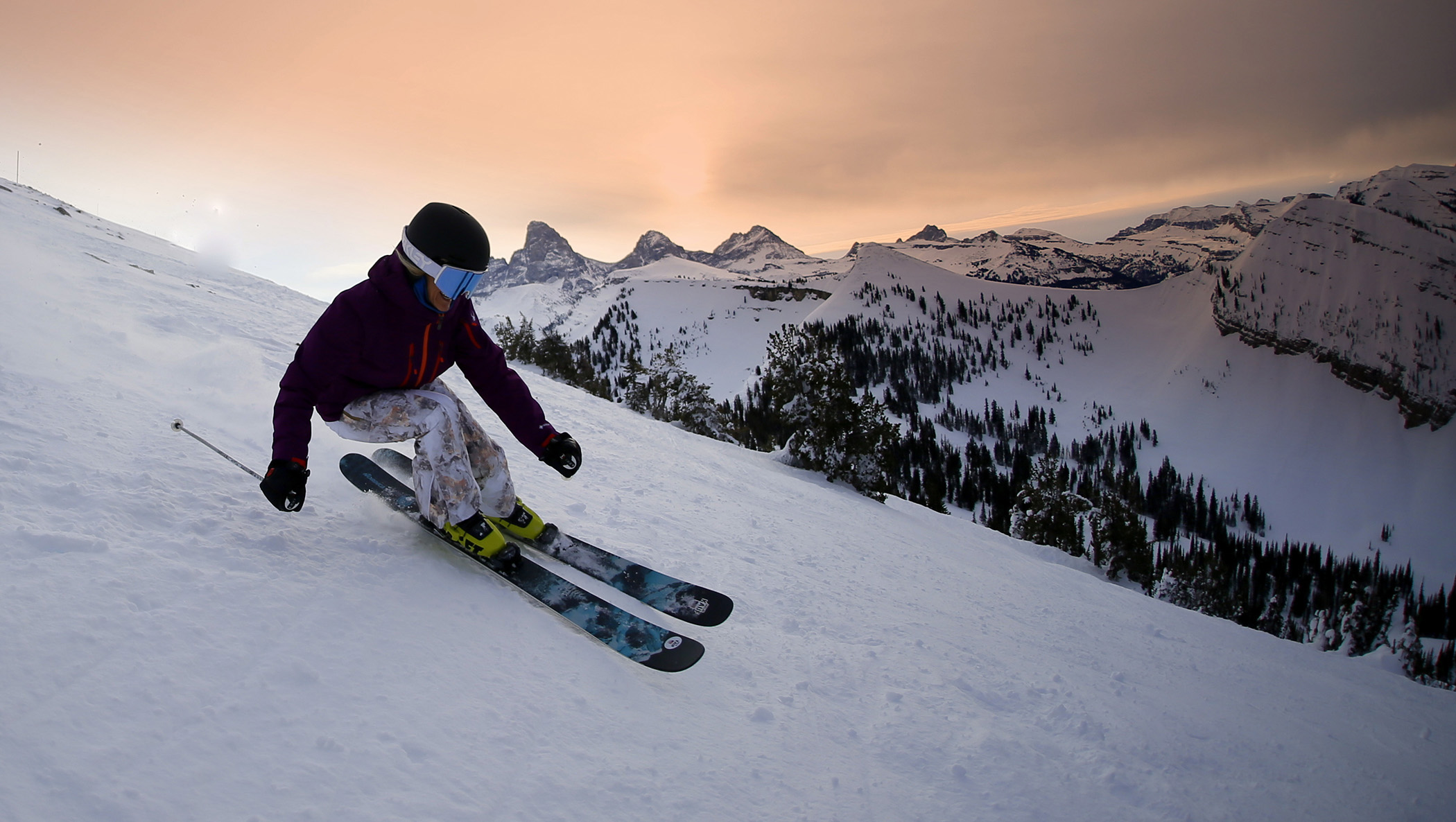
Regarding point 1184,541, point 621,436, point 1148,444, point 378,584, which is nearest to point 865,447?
point 621,436

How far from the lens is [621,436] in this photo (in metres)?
9.92

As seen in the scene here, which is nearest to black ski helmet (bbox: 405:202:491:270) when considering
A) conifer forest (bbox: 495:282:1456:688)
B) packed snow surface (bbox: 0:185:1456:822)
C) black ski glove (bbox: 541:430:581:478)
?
black ski glove (bbox: 541:430:581:478)

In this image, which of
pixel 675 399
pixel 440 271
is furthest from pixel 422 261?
pixel 675 399

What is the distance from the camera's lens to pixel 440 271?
3250 millimetres

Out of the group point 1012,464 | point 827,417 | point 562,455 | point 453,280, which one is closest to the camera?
point 453,280

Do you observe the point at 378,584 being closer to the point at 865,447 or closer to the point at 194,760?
the point at 194,760

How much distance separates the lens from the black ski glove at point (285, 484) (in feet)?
9.64

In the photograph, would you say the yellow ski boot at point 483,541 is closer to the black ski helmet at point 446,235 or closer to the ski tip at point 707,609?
the ski tip at point 707,609

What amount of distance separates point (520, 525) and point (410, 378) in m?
1.16

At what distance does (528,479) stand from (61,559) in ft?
10.7

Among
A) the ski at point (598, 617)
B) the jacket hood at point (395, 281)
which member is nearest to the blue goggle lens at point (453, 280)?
the jacket hood at point (395, 281)

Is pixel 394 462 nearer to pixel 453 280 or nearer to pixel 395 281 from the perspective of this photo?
pixel 395 281

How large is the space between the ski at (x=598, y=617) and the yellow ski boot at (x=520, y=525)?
18.2 inches

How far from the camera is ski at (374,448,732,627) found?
3.55m
